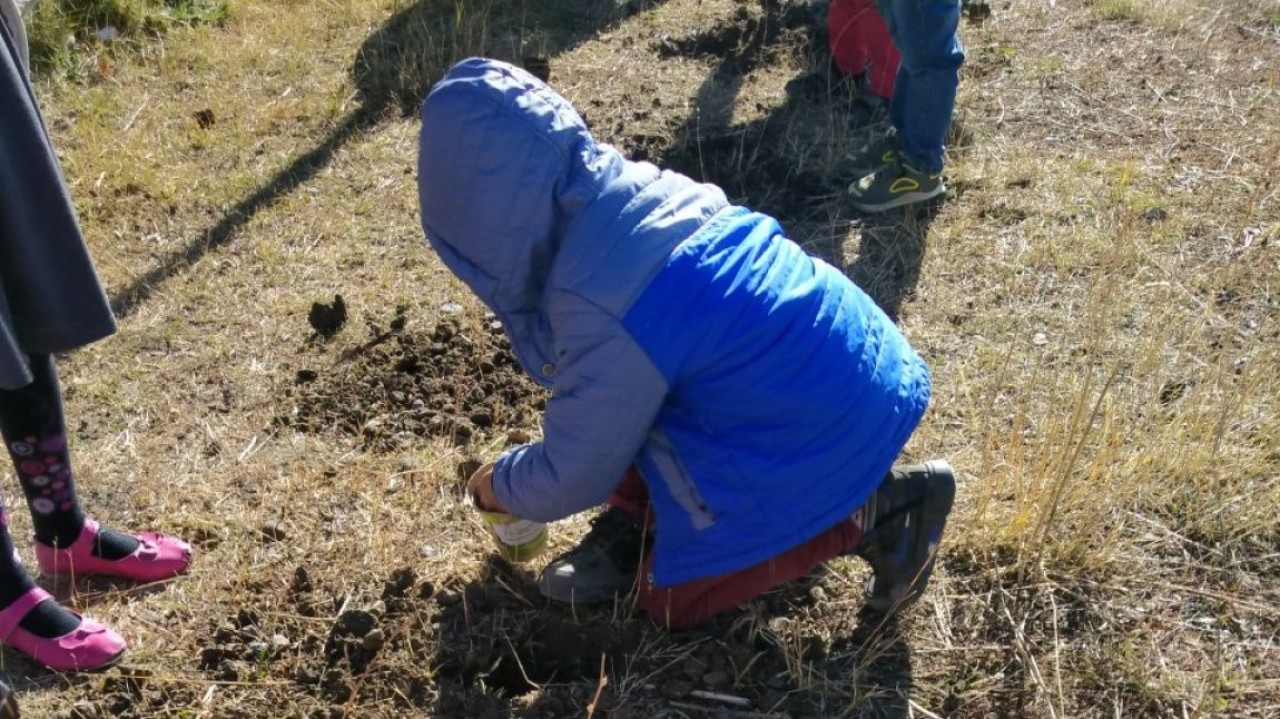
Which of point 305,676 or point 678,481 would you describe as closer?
point 678,481

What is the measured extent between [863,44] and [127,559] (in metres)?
3.45

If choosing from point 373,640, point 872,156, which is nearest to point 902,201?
point 872,156

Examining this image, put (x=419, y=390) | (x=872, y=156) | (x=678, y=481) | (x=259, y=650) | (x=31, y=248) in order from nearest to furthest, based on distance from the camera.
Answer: (x=31, y=248) → (x=678, y=481) → (x=259, y=650) → (x=419, y=390) → (x=872, y=156)

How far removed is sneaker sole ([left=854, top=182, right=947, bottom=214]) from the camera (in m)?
4.23

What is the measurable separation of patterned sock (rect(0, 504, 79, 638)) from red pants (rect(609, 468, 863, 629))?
1239mm

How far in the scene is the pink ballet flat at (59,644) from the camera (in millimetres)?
2602

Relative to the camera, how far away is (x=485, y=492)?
267 centimetres

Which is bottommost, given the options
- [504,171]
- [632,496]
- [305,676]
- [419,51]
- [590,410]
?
[305,676]

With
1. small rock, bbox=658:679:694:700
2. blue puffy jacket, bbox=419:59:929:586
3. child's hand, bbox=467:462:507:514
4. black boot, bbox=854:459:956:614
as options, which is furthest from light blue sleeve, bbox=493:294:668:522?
black boot, bbox=854:459:956:614

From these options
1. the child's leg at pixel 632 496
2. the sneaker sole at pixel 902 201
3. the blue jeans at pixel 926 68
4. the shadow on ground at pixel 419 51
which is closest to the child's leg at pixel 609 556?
the child's leg at pixel 632 496

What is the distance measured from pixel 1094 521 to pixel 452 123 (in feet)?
5.66

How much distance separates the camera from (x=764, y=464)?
2.39 meters

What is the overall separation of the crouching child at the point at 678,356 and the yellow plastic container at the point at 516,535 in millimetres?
230

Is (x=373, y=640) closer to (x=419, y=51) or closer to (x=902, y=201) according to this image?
(x=902, y=201)
